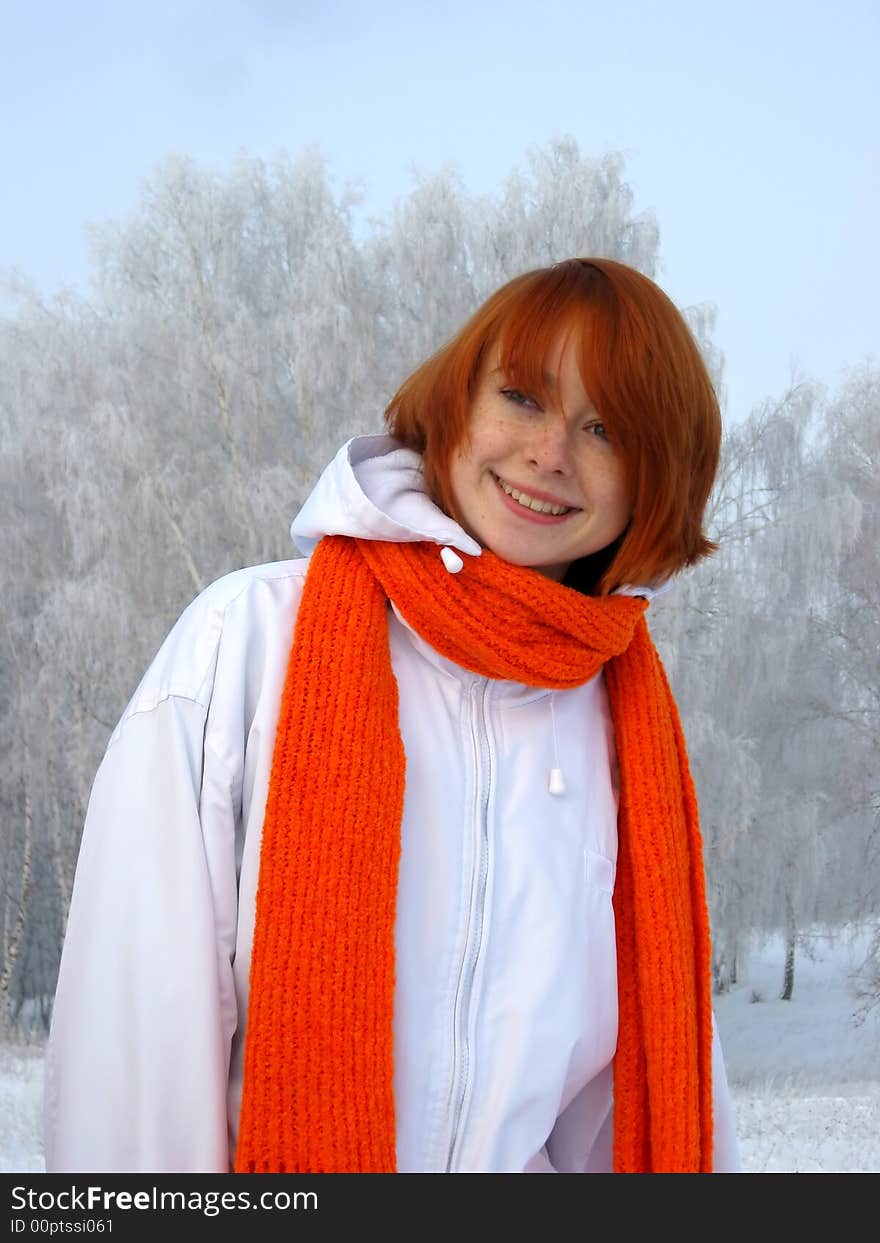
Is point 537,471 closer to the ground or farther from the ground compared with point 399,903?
farther from the ground

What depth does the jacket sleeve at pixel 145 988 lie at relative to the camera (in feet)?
2.98

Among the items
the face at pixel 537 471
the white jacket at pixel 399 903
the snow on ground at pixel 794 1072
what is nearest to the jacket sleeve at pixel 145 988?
the white jacket at pixel 399 903

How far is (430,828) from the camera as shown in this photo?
3.44 ft

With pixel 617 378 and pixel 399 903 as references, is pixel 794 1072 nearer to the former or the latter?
pixel 399 903

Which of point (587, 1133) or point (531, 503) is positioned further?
point (587, 1133)

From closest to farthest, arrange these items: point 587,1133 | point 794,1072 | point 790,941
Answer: point 587,1133 → point 794,1072 → point 790,941

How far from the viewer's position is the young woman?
3.04 ft

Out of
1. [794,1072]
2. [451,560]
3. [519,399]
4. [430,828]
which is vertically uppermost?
[519,399]

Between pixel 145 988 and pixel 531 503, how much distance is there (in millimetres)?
523

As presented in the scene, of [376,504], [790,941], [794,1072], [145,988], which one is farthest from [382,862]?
[790,941]

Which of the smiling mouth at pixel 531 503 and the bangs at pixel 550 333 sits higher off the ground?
the bangs at pixel 550 333

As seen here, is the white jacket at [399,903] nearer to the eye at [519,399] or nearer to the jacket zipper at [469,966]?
the jacket zipper at [469,966]

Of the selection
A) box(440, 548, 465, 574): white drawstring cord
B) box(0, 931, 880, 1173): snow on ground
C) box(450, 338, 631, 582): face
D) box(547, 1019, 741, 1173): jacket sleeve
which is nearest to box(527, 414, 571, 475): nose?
box(450, 338, 631, 582): face

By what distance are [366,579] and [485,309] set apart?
0.88 feet
